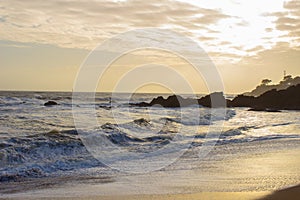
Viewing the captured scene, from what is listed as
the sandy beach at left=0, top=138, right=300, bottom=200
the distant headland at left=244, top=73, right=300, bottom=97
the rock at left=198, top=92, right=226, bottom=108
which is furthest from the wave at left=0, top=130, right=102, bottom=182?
the distant headland at left=244, top=73, right=300, bottom=97

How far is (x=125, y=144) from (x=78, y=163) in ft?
17.6

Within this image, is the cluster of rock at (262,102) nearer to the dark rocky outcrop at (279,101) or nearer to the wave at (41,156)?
the dark rocky outcrop at (279,101)

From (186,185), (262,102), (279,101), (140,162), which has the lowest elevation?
(140,162)

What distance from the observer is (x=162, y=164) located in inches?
447

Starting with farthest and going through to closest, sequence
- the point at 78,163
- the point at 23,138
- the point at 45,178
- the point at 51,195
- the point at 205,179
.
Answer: the point at 23,138
the point at 78,163
the point at 45,178
the point at 205,179
the point at 51,195

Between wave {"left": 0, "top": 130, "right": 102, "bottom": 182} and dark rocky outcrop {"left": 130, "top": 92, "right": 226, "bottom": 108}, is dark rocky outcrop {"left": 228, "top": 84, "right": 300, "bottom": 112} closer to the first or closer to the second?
dark rocky outcrop {"left": 130, "top": 92, "right": 226, "bottom": 108}

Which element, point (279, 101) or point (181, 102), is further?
point (181, 102)

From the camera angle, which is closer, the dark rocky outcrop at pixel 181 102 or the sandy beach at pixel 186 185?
the sandy beach at pixel 186 185

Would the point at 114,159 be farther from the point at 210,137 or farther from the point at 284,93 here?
the point at 284,93

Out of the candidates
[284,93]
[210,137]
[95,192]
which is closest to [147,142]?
[210,137]

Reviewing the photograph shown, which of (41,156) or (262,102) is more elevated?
(262,102)

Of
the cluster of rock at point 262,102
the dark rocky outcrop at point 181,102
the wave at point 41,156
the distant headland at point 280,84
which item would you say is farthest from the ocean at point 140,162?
the distant headland at point 280,84

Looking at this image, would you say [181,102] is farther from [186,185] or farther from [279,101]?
[186,185]

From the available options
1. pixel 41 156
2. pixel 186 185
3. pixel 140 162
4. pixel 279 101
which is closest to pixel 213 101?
pixel 279 101
